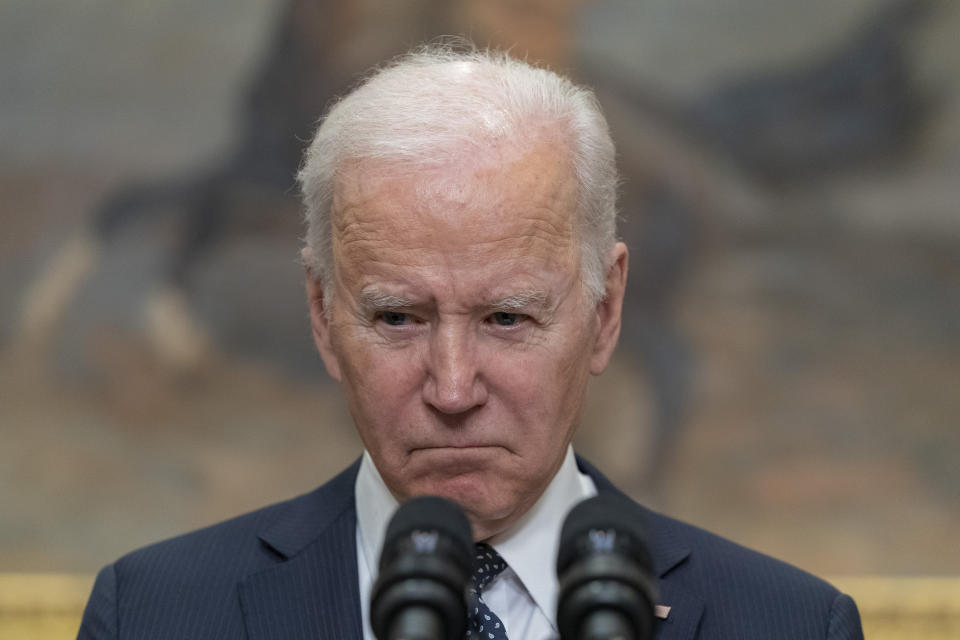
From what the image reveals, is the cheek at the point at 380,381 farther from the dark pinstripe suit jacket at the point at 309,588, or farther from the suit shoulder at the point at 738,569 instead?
the suit shoulder at the point at 738,569

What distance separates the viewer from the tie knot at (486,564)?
239cm

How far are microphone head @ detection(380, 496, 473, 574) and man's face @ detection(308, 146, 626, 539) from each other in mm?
669

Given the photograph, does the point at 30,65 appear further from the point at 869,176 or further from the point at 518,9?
the point at 869,176

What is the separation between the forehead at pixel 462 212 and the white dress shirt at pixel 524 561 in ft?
1.72

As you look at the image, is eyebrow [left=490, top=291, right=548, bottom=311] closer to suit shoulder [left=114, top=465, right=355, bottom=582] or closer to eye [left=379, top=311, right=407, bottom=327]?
eye [left=379, top=311, right=407, bottom=327]

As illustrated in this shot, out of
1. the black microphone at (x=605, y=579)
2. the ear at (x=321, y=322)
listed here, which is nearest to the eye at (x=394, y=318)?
the ear at (x=321, y=322)

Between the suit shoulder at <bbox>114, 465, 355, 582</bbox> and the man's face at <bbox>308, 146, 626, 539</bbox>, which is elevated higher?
the man's face at <bbox>308, 146, 626, 539</bbox>

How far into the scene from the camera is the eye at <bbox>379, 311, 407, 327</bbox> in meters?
2.22

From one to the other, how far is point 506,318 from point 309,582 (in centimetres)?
71

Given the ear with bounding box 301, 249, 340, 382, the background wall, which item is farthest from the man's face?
the background wall

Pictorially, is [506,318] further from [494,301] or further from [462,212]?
[462,212]

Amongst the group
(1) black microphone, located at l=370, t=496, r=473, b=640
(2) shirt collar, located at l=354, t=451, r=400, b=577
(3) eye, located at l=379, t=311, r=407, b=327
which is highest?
(3) eye, located at l=379, t=311, r=407, b=327

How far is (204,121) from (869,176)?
12.1 feet

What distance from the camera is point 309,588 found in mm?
2436
